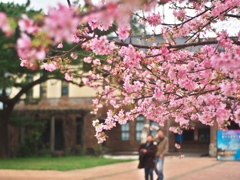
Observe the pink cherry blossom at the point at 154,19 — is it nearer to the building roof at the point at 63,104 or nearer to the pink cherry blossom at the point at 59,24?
the pink cherry blossom at the point at 59,24

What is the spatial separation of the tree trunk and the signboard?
35.7 feet

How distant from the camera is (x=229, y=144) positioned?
22.1 m

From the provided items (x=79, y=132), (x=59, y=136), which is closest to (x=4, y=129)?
(x=79, y=132)

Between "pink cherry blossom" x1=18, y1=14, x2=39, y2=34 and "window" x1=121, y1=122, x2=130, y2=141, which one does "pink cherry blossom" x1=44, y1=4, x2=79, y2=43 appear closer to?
"pink cherry blossom" x1=18, y1=14, x2=39, y2=34

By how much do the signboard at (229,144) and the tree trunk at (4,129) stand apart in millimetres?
10896

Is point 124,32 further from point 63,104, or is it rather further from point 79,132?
point 79,132

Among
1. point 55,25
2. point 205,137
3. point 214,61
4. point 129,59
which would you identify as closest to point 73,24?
point 55,25

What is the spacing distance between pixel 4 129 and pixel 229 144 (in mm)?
11788

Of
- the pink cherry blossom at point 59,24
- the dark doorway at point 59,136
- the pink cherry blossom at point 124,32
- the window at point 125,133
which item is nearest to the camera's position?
the pink cherry blossom at point 59,24

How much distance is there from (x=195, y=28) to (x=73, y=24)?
421cm

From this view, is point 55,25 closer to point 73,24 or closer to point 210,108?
point 73,24

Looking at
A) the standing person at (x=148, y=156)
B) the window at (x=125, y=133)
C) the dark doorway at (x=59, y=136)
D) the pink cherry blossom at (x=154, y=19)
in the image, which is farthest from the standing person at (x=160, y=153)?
the dark doorway at (x=59, y=136)

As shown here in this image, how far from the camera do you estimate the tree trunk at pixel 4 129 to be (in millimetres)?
23891

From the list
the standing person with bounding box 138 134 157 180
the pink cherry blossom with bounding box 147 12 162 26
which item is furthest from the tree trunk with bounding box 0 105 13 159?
the pink cherry blossom with bounding box 147 12 162 26
